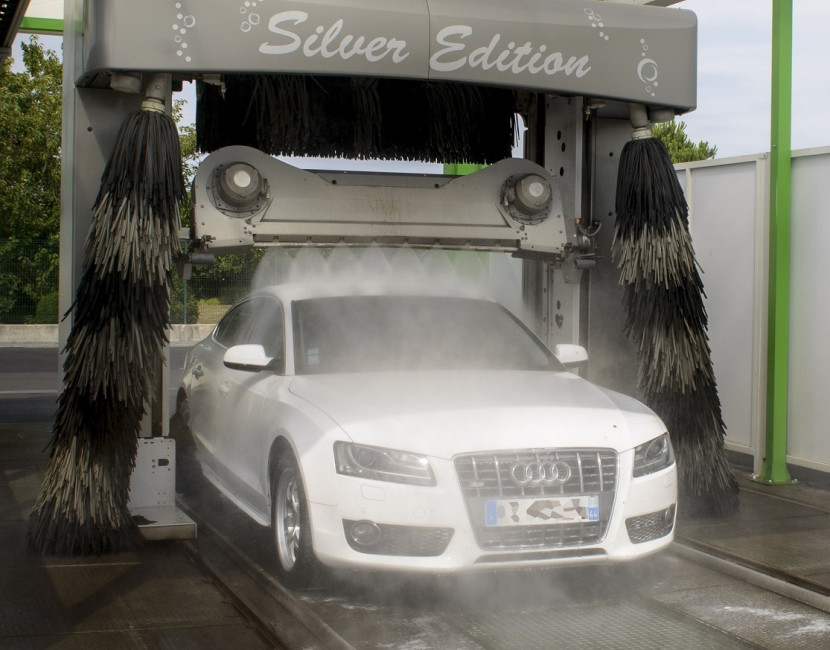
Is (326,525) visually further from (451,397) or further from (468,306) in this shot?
(468,306)

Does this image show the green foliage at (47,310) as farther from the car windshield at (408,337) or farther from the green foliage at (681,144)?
the green foliage at (681,144)

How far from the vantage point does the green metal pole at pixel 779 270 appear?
8.69 metres

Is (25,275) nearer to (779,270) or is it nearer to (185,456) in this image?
(185,456)

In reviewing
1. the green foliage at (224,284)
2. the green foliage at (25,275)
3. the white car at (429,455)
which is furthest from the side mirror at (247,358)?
the green foliage at (25,275)

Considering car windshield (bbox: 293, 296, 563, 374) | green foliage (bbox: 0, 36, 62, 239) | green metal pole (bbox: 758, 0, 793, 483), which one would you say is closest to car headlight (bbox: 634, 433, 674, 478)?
car windshield (bbox: 293, 296, 563, 374)

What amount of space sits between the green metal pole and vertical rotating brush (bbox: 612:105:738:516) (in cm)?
155

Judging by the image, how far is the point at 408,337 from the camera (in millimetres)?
6469

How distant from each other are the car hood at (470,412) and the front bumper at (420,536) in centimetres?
20

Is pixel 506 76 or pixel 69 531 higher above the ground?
pixel 506 76

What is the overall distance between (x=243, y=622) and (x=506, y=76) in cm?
374

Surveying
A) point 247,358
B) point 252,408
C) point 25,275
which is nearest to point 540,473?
point 247,358

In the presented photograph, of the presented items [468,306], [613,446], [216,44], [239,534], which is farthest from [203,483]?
[613,446]

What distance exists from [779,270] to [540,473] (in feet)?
14.6

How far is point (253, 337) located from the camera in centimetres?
712
